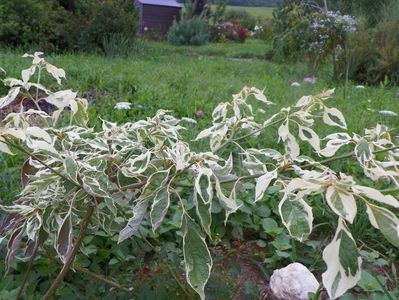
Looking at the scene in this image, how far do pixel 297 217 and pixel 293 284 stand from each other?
600 mm

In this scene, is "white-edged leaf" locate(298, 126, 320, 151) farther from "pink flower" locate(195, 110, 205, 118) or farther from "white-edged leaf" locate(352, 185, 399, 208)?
"pink flower" locate(195, 110, 205, 118)

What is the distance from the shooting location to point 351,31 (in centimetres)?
701

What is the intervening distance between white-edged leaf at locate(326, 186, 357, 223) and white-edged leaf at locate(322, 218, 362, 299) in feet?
0.09

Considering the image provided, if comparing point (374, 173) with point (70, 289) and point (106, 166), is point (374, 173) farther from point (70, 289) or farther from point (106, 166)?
point (70, 289)

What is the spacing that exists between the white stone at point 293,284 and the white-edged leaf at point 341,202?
823mm

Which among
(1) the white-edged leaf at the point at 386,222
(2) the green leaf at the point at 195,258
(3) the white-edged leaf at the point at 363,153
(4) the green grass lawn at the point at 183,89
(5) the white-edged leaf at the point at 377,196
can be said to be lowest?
(4) the green grass lawn at the point at 183,89

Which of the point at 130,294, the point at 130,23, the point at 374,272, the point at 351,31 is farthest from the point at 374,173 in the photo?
the point at 130,23

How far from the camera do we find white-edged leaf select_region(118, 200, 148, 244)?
4.02 feet

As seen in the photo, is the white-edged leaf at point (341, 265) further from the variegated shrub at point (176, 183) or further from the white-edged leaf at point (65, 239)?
the white-edged leaf at point (65, 239)

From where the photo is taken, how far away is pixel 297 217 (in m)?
1.16

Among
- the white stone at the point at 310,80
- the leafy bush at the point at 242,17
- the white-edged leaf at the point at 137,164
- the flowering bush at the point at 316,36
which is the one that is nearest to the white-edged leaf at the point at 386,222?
the white-edged leaf at the point at 137,164

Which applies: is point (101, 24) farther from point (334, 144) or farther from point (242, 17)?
point (242, 17)

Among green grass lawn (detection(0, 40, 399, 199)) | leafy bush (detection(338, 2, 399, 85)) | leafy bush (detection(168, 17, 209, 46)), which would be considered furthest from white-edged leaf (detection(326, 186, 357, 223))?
leafy bush (detection(168, 17, 209, 46))

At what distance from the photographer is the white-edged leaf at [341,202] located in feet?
2.97
